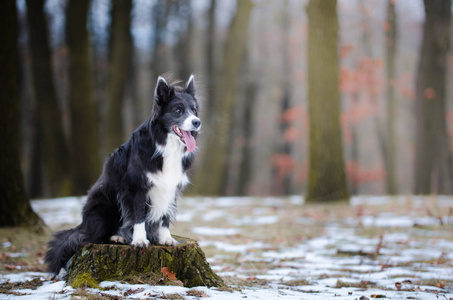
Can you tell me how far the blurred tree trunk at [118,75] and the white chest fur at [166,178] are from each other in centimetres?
1257

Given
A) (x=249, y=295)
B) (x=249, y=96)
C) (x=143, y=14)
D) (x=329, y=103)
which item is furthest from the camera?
(x=249, y=96)

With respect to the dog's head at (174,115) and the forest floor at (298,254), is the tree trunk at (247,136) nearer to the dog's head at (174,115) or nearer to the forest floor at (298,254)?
the forest floor at (298,254)

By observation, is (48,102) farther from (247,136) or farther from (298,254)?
(247,136)

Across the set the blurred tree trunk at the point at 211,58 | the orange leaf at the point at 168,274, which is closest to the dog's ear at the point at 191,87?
the orange leaf at the point at 168,274

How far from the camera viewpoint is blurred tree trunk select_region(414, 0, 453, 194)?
16.7 m

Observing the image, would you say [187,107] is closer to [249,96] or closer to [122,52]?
[122,52]

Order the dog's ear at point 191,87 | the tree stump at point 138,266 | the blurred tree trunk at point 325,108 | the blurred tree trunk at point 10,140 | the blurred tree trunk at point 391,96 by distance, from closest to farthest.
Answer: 1. the tree stump at point 138,266
2. the dog's ear at point 191,87
3. the blurred tree trunk at point 10,140
4. the blurred tree trunk at point 325,108
5. the blurred tree trunk at point 391,96

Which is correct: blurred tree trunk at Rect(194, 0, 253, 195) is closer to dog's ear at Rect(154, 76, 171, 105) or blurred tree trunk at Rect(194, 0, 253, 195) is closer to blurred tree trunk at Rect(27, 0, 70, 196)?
blurred tree trunk at Rect(27, 0, 70, 196)

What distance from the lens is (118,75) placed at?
17078 mm

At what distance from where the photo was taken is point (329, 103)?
39.4 feet

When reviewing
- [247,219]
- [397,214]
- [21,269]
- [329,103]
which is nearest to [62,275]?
[21,269]

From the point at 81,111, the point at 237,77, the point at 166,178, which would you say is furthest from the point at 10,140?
the point at 237,77

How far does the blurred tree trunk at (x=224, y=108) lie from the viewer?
18.3 meters

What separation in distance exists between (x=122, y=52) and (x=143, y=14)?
6.83 metres
